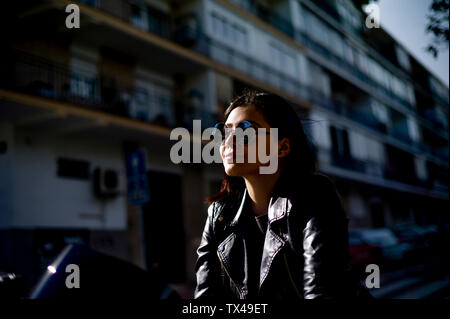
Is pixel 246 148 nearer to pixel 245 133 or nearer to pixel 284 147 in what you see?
pixel 245 133

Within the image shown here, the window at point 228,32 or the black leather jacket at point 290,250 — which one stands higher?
the window at point 228,32

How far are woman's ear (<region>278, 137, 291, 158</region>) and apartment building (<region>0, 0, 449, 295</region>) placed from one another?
1.57 feet

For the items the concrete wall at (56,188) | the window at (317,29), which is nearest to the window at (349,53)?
the window at (317,29)

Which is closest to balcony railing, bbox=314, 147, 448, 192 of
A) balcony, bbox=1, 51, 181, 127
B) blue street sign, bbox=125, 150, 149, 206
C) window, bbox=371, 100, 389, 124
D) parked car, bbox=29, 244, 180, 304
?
window, bbox=371, 100, 389, 124

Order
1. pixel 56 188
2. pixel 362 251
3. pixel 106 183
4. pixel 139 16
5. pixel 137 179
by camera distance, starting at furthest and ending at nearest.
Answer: pixel 139 16 < pixel 362 251 < pixel 106 183 < pixel 56 188 < pixel 137 179

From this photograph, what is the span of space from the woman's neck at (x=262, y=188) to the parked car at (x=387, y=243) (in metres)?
12.0

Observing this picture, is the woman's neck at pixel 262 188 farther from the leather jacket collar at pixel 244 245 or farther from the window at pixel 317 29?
the window at pixel 317 29

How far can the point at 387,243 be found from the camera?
A: 555 inches

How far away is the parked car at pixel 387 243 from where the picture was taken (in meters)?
13.4

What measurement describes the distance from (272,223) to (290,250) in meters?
0.13

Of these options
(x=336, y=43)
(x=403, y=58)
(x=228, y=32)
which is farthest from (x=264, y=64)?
(x=403, y=58)

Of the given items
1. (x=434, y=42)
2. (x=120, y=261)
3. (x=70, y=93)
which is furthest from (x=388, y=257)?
(x=120, y=261)

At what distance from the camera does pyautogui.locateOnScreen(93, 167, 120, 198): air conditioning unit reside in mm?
11953

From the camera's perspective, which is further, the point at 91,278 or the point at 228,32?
the point at 228,32
